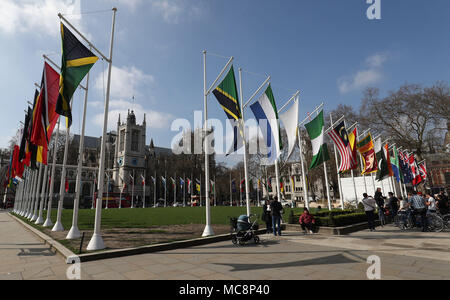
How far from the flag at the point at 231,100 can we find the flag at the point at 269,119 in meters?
1.37

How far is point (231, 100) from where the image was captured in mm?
11414

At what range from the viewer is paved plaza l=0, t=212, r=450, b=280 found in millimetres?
5328

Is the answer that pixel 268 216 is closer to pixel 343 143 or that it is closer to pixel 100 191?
pixel 100 191

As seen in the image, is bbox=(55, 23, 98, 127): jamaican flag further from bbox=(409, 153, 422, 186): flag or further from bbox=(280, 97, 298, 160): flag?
bbox=(409, 153, 422, 186): flag

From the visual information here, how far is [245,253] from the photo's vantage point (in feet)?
25.3

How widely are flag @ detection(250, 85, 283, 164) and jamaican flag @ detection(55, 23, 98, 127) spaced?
24.7 feet

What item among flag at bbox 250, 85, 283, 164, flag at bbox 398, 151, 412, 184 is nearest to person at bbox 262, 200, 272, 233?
Result: flag at bbox 250, 85, 283, 164

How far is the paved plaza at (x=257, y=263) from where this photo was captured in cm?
533

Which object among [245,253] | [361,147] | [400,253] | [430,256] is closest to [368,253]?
[400,253]

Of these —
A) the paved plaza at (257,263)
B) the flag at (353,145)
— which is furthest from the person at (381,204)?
the paved plaza at (257,263)

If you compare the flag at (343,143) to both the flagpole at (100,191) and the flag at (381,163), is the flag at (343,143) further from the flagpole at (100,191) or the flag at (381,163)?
the flagpole at (100,191)

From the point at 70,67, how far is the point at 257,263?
353 inches
